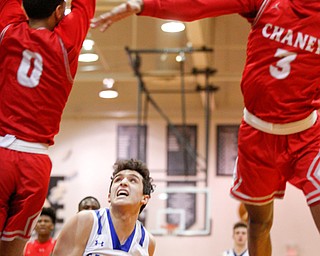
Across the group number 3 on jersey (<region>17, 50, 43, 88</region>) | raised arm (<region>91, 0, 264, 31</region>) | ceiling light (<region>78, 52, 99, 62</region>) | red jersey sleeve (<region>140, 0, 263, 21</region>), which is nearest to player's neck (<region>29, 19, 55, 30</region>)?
number 3 on jersey (<region>17, 50, 43, 88</region>)

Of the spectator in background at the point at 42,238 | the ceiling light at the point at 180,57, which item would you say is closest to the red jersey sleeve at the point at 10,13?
the spectator in background at the point at 42,238

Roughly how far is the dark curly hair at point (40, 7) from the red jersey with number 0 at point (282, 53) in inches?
30.9

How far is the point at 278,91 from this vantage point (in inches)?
175

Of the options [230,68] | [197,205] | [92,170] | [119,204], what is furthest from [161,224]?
[119,204]

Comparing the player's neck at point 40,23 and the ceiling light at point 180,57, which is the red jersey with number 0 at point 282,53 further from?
the ceiling light at point 180,57

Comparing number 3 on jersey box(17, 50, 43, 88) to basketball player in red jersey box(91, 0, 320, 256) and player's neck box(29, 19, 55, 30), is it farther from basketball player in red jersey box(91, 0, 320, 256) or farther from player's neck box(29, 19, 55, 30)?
basketball player in red jersey box(91, 0, 320, 256)

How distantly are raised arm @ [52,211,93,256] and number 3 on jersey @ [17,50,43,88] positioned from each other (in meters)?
1.18

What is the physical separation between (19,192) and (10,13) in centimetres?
109

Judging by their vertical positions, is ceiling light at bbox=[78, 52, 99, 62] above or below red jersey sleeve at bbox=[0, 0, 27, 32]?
above

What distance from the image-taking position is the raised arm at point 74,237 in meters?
5.04

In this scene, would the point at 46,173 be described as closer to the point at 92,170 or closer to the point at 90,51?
the point at 90,51

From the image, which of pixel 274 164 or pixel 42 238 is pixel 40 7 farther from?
pixel 42 238

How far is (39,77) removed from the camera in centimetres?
434

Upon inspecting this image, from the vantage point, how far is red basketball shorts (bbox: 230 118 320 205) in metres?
4.42
